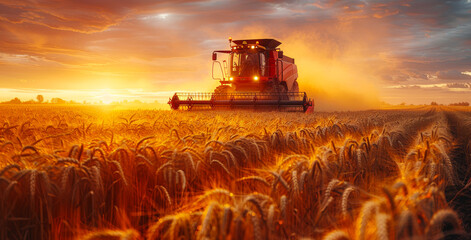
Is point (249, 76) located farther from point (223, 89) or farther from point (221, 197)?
point (221, 197)

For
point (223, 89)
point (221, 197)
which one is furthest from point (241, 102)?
point (221, 197)

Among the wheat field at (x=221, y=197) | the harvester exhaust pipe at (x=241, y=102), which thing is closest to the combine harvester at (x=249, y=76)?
the harvester exhaust pipe at (x=241, y=102)

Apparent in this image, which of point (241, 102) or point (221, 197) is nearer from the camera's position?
point (221, 197)

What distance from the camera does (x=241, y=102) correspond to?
1525 cm

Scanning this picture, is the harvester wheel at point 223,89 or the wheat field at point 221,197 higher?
the harvester wheel at point 223,89

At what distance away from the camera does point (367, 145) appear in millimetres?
3535

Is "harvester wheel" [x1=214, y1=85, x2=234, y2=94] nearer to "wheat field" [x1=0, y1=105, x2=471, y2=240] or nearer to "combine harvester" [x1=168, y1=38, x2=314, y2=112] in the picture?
"combine harvester" [x1=168, y1=38, x2=314, y2=112]

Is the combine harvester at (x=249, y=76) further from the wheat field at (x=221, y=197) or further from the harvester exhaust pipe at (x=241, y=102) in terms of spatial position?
the wheat field at (x=221, y=197)

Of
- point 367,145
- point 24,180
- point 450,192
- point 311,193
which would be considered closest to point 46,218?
point 24,180

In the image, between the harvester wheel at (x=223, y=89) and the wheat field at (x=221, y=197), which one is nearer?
the wheat field at (x=221, y=197)

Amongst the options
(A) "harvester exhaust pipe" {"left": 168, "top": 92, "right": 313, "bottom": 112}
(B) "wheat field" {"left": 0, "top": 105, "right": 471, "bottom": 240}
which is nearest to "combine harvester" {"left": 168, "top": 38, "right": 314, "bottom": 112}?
(A) "harvester exhaust pipe" {"left": 168, "top": 92, "right": 313, "bottom": 112}

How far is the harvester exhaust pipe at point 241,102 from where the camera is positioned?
49.3ft

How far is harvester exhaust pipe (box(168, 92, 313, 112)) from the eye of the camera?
1502 cm

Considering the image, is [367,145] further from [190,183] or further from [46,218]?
[46,218]
